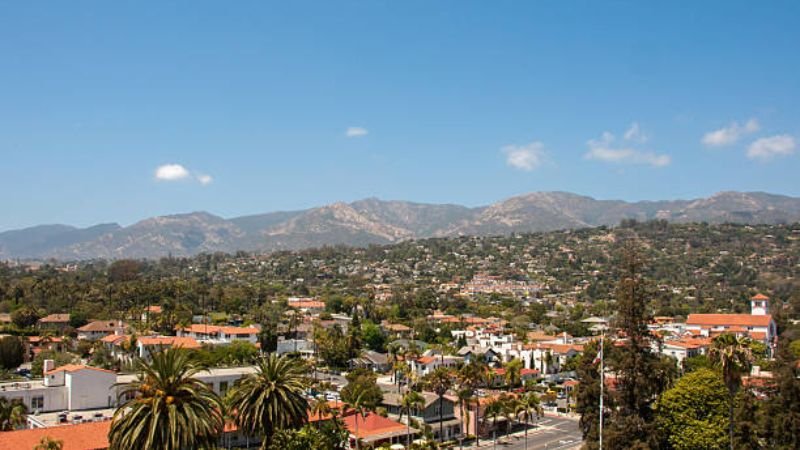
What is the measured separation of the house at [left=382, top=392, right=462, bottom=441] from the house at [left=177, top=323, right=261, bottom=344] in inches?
1739

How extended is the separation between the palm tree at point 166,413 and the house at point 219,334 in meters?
79.1

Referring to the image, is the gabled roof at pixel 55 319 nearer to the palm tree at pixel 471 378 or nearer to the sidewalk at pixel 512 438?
the palm tree at pixel 471 378

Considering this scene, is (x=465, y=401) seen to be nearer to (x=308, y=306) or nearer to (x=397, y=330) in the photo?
(x=397, y=330)

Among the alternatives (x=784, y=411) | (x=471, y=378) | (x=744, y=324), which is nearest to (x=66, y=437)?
(x=471, y=378)


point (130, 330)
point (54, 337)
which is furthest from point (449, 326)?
point (54, 337)

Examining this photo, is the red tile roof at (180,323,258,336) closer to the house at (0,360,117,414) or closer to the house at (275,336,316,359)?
the house at (275,336,316,359)

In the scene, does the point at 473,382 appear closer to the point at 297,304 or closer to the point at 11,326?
the point at 11,326

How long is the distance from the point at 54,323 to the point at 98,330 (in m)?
10.2

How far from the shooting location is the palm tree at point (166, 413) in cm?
2564

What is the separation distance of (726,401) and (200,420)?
3830cm

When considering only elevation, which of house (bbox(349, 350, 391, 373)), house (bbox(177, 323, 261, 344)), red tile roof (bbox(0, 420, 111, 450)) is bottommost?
house (bbox(349, 350, 391, 373))

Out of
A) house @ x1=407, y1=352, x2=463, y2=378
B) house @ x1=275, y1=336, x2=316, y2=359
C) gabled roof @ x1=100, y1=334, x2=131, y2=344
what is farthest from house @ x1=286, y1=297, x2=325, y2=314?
house @ x1=407, y1=352, x2=463, y2=378

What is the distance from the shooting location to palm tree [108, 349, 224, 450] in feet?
84.1

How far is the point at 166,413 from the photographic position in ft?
85.7
